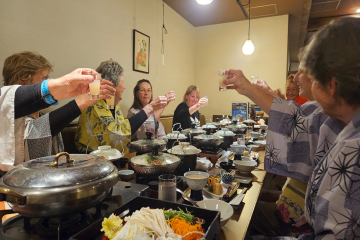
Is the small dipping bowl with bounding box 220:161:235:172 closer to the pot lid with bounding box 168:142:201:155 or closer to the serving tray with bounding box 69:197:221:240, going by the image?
the pot lid with bounding box 168:142:201:155

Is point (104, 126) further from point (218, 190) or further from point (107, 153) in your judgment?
point (218, 190)

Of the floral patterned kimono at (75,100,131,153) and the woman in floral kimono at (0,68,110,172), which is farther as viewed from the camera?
the floral patterned kimono at (75,100,131,153)

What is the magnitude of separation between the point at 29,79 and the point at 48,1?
1.25 meters

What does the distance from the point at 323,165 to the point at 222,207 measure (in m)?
0.42

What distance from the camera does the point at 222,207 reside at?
3.12 ft

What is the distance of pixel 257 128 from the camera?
4098mm

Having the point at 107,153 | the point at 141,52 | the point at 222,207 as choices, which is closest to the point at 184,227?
the point at 222,207

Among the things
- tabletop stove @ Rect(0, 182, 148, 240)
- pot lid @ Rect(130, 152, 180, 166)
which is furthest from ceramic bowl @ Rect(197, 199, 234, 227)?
tabletop stove @ Rect(0, 182, 148, 240)

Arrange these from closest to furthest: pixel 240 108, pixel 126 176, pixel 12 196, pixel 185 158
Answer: pixel 12 196, pixel 126 176, pixel 185 158, pixel 240 108

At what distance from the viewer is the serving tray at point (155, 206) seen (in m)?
0.65

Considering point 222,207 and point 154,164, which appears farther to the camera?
point 154,164

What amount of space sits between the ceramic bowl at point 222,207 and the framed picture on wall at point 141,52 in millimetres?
3161

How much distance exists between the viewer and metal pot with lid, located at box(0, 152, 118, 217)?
633 millimetres

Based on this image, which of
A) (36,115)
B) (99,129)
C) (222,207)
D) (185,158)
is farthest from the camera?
(99,129)
